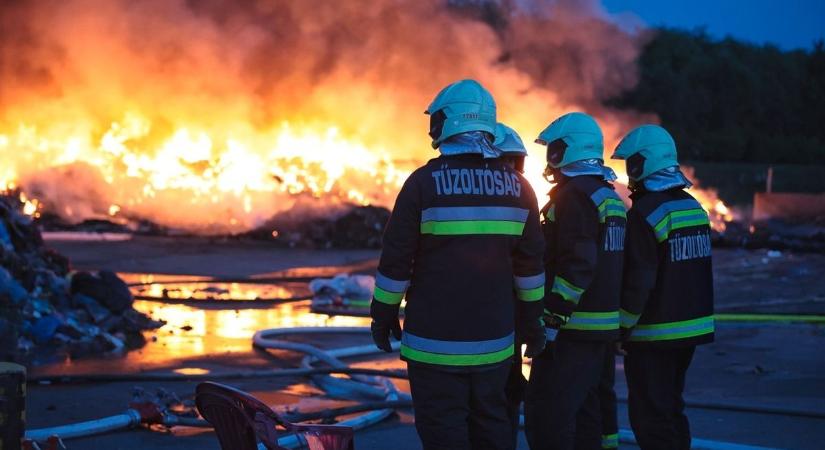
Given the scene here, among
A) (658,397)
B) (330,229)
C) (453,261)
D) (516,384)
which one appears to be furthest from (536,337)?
(330,229)

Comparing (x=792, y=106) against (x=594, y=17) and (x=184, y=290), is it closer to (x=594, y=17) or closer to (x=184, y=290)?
(x=594, y=17)

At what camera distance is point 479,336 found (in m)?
4.29

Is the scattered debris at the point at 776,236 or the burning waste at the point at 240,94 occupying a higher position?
the burning waste at the point at 240,94

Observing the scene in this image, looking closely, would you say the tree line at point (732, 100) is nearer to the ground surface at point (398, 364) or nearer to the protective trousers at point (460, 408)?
the ground surface at point (398, 364)

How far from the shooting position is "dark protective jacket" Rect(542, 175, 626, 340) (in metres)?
4.98

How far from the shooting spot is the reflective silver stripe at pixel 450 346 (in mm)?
4238

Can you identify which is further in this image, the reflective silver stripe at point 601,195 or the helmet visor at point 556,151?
the helmet visor at point 556,151

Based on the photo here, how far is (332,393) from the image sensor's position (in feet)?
24.8

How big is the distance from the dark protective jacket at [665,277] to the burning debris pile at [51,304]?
17.9ft

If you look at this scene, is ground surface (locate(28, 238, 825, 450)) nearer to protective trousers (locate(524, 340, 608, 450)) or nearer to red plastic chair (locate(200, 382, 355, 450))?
protective trousers (locate(524, 340, 608, 450))

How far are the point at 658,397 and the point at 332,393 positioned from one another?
2.89 metres

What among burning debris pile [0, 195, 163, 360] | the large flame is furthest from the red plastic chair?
the large flame

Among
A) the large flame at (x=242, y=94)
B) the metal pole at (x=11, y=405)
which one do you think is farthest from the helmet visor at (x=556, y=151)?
the large flame at (x=242, y=94)

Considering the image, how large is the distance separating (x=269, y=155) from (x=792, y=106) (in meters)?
33.8
